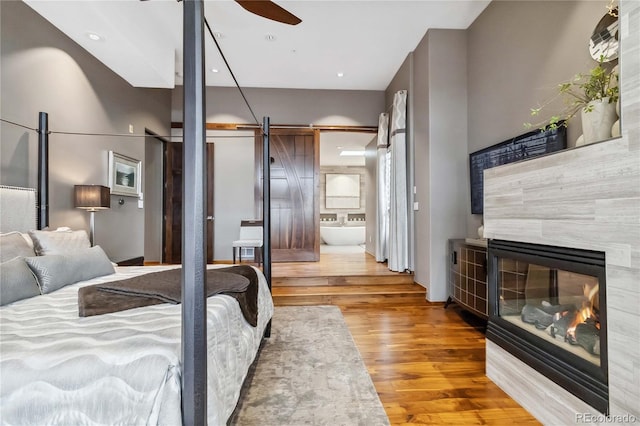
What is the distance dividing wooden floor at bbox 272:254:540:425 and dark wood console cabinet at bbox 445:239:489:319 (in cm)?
21

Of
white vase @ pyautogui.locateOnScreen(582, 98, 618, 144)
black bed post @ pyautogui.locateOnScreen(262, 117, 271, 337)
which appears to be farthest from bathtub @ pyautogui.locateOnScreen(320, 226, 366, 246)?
white vase @ pyautogui.locateOnScreen(582, 98, 618, 144)

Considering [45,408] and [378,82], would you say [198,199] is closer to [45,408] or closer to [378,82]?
[45,408]

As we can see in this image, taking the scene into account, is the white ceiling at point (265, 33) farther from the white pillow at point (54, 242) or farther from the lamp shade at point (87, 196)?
the white pillow at point (54, 242)

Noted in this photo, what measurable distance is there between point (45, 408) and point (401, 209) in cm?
403

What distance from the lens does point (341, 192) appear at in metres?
10.2

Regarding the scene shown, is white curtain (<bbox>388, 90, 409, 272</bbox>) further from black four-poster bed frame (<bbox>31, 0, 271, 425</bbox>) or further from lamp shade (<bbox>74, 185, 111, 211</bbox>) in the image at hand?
black four-poster bed frame (<bbox>31, 0, 271, 425</bbox>)

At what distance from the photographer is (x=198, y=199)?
3.19 ft

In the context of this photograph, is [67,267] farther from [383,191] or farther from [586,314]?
[383,191]

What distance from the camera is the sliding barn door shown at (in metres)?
5.49

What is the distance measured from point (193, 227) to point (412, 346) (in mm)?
2230

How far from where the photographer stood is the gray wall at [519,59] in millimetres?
2236

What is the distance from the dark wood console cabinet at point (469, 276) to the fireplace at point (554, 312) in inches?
28.4

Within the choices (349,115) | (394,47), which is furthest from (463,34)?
(349,115)

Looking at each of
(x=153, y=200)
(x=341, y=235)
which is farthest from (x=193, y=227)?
(x=341, y=235)
